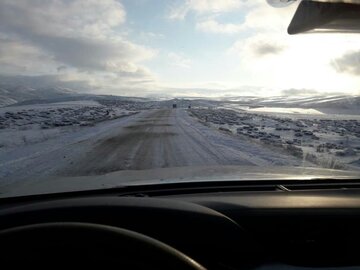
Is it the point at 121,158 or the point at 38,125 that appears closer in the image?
the point at 121,158

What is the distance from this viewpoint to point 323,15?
3104 millimetres

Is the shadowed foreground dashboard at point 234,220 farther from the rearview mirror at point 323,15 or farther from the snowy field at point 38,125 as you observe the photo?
the snowy field at point 38,125

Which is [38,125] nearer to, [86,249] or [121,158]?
[121,158]

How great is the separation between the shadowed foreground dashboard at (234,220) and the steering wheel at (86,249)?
2.55ft

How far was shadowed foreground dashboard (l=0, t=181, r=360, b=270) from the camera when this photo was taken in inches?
87.4

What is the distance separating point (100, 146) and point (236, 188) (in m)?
11.4

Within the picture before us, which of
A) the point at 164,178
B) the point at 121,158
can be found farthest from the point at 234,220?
the point at 121,158

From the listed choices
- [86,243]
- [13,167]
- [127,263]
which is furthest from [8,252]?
[13,167]

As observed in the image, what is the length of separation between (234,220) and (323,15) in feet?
5.31

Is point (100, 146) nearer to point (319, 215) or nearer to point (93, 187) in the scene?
point (93, 187)

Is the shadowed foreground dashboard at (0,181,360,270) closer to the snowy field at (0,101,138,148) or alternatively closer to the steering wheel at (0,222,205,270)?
the steering wheel at (0,222,205,270)

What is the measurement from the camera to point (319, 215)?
8.61 feet

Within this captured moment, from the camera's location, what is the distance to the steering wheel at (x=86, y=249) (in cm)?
129

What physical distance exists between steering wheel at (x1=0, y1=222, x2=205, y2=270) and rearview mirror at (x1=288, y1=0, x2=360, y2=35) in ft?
7.58
